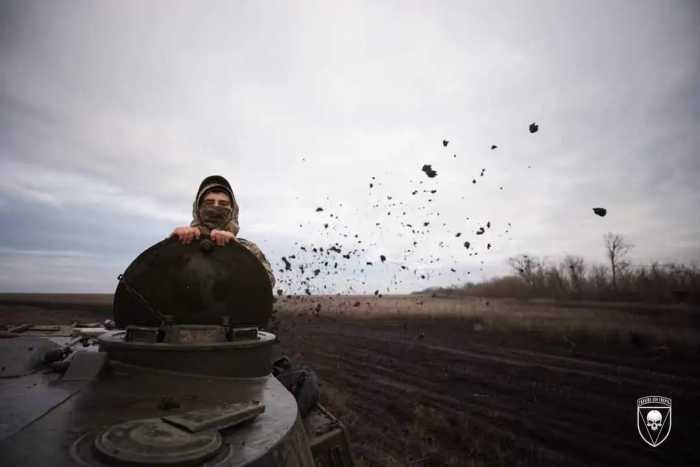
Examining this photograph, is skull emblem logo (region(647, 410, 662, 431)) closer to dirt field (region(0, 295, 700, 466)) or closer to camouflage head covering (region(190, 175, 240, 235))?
dirt field (region(0, 295, 700, 466))

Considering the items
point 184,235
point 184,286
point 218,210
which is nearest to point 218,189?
point 218,210

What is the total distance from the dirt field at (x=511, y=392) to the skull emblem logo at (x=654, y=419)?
30 cm

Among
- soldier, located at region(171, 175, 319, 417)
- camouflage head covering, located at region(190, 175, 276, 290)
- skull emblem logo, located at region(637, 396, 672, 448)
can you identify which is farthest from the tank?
skull emblem logo, located at region(637, 396, 672, 448)

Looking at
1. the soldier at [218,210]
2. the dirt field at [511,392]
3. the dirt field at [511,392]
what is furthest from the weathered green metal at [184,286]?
the dirt field at [511,392]

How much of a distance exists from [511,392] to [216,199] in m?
10.8

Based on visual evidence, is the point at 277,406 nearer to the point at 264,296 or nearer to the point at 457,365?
the point at 264,296

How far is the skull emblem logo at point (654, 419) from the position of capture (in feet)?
28.2

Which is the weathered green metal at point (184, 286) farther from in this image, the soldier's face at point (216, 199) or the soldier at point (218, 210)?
the soldier's face at point (216, 199)

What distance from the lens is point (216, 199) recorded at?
4973 mm

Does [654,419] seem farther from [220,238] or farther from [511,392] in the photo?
[220,238]

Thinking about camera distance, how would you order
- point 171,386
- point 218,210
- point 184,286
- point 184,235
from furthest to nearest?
point 218,210 < point 184,235 < point 184,286 < point 171,386

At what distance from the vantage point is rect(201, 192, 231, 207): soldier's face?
16.2 feet

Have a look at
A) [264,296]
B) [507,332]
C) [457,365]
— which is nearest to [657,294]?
[507,332]

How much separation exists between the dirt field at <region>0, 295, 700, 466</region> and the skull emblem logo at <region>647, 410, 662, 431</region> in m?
0.30
